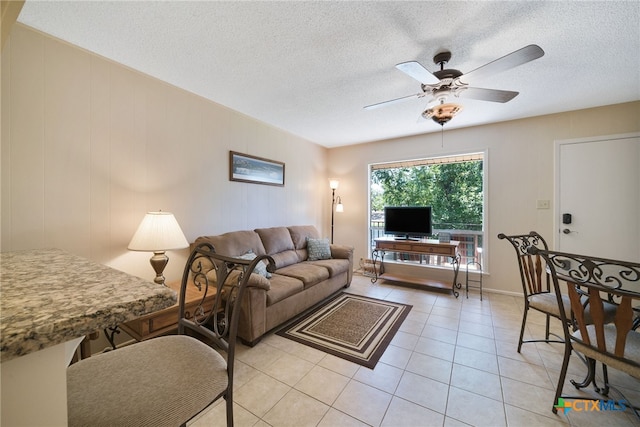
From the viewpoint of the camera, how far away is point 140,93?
2.27 m

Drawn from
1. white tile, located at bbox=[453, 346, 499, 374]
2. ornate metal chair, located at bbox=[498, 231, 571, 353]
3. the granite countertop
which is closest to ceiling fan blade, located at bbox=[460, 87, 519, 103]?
ornate metal chair, located at bbox=[498, 231, 571, 353]

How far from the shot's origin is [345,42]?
185 centimetres

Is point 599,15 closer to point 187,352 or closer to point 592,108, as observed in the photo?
point 592,108

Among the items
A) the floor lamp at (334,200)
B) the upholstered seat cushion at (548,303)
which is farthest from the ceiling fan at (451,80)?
the floor lamp at (334,200)

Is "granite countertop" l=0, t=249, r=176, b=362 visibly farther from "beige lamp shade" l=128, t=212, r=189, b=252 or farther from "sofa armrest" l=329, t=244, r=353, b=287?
"sofa armrest" l=329, t=244, r=353, b=287

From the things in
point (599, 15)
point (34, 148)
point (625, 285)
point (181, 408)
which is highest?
point (599, 15)

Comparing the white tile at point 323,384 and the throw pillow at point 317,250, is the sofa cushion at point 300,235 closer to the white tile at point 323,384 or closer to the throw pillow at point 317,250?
the throw pillow at point 317,250

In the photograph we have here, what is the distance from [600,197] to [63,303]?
4.62 meters

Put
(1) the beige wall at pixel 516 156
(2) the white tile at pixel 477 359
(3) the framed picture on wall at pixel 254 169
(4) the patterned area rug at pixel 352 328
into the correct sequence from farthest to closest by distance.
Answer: (3) the framed picture on wall at pixel 254 169
(1) the beige wall at pixel 516 156
(4) the patterned area rug at pixel 352 328
(2) the white tile at pixel 477 359

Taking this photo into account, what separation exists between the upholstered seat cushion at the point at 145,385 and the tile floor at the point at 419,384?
2.61 ft

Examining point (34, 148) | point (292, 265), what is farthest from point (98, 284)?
point (292, 265)

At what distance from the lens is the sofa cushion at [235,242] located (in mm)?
2592

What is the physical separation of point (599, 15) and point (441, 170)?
9.56 feet

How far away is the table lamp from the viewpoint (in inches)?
76.0
